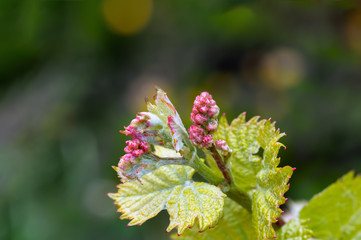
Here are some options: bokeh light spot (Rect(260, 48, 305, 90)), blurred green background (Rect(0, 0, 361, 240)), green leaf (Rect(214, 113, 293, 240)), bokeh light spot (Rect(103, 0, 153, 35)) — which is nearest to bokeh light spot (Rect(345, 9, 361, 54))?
blurred green background (Rect(0, 0, 361, 240))

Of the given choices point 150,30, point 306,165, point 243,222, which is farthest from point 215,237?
point 150,30

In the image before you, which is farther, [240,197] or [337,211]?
[337,211]

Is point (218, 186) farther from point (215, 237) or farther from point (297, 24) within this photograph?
point (297, 24)

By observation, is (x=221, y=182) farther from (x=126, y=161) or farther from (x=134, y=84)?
(x=134, y=84)

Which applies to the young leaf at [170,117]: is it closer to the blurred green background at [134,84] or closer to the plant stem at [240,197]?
the plant stem at [240,197]

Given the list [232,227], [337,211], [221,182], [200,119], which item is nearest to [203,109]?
[200,119]
